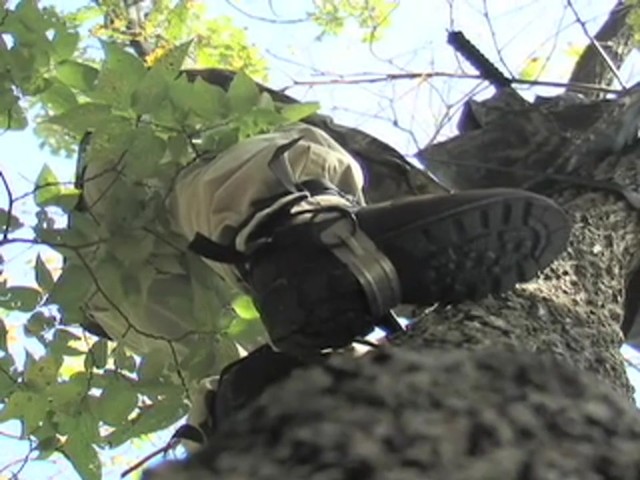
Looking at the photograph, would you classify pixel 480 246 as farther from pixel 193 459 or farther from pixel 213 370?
pixel 193 459

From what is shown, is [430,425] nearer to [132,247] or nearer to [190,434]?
[190,434]

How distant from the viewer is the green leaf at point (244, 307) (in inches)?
85.0

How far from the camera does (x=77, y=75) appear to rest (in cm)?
210

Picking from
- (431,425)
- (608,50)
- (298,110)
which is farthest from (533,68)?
(431,425)

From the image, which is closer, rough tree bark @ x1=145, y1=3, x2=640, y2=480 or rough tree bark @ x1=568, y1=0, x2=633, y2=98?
rough tree bark @ x1=145, y1=3, x2=640, y2=480

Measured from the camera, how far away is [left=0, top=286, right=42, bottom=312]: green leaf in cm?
224

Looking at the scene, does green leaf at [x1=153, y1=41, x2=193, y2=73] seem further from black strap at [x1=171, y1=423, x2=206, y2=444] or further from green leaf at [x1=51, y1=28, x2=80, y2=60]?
black strap at [x1=171, y1=423, x2=206, y2=444]

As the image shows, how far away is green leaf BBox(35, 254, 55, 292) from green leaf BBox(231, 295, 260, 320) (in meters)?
0.36

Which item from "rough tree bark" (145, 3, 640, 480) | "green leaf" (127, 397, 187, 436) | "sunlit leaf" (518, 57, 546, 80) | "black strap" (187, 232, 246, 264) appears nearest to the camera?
"rough tree bark" (145, 3, 640, 480)

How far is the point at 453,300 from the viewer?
164 centimetres

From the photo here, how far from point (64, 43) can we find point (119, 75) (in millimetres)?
209

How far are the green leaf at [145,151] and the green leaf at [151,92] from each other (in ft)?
0.14

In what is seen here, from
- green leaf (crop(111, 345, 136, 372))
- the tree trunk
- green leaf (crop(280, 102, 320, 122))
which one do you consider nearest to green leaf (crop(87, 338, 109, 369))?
green leaf (crop(111, 345, 136, 372))

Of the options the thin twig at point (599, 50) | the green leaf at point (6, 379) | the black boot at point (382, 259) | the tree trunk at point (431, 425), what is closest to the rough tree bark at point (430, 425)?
the tree trunk at point (431, 425)
